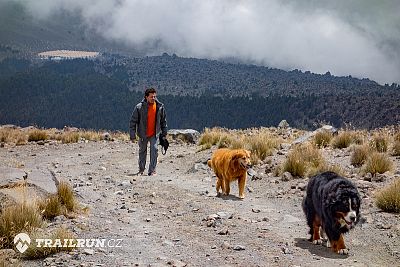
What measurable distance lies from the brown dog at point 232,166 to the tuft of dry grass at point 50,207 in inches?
147

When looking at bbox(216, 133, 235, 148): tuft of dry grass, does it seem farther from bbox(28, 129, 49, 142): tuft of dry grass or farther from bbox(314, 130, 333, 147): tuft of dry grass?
bbox(28, 129, 49, 142): tuft of dry grass

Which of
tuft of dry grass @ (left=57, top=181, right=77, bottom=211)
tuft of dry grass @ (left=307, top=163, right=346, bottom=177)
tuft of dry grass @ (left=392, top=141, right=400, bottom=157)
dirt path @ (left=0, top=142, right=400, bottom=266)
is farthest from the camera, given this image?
tuft of dry grass @ (left=392, top=141, right=400, bottom=157)

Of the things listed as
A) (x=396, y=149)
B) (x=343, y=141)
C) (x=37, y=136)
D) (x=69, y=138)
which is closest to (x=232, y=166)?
(x=396, y=149)

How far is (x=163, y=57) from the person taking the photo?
18200 centimetres

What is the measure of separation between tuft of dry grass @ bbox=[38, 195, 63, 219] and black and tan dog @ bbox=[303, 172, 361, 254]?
354cm

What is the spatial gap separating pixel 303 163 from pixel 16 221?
738 centimetres

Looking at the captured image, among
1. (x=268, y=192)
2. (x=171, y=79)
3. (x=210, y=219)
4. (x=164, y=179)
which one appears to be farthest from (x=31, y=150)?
(x=171, y=79)

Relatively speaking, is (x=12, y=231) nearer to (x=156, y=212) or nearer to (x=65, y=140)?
(x=156, y=212)

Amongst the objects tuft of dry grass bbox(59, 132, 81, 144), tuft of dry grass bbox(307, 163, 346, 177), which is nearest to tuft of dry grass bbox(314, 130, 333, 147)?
tuft of dry grass bbox(307, 163, 346, 177)

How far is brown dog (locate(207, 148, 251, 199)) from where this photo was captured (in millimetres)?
9281

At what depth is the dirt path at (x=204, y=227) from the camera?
554 centimetres

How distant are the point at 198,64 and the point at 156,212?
168 metres

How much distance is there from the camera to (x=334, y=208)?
5.82 meters

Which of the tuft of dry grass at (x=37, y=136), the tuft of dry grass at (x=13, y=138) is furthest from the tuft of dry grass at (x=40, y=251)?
the tuft of dry grass at (x=37, y=136)
